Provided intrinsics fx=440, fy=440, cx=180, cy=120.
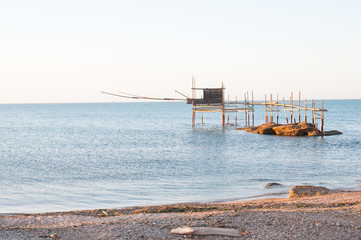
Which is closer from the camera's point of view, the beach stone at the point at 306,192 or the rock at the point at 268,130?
the beach stone at the point at 306,192

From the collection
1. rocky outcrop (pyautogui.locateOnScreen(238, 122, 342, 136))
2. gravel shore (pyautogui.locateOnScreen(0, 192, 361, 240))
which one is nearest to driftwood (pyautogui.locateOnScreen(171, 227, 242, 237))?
gravel shore (pyautogui.locateOnScreen(0, 192, 361, 240))

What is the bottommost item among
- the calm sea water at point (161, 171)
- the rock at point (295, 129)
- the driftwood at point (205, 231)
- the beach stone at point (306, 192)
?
the calm sea water at point (161, 171)

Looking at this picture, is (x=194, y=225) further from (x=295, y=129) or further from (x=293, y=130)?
(x=295, y=129)

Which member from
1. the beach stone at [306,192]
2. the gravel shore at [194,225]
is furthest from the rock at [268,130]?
the gravel shore at [194,225]

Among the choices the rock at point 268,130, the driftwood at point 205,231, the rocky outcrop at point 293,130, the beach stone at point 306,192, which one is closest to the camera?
the driftwood at point 205,231

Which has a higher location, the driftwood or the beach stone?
the driftwood

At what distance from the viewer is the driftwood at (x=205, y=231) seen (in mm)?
10648

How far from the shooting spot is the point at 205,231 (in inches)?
422

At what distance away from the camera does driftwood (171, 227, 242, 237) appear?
1065 centimetres

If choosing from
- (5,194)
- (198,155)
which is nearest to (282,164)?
(198,155)

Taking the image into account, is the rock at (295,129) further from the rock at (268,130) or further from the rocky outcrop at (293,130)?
the rock at (268,130)

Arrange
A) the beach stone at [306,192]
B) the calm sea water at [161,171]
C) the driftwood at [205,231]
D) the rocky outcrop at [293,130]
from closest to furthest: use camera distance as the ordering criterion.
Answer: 1. the driftwood at [205,231]
2. the beach stone at [306,192]
3. the calm sea water at [161,171]
4. the rocky outcrop at [293,130]

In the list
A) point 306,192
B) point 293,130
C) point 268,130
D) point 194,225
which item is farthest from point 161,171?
point 268,130

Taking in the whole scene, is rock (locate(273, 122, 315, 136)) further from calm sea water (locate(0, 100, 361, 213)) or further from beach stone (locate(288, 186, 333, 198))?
beach stone (locate(288, 186, 333, 198))
